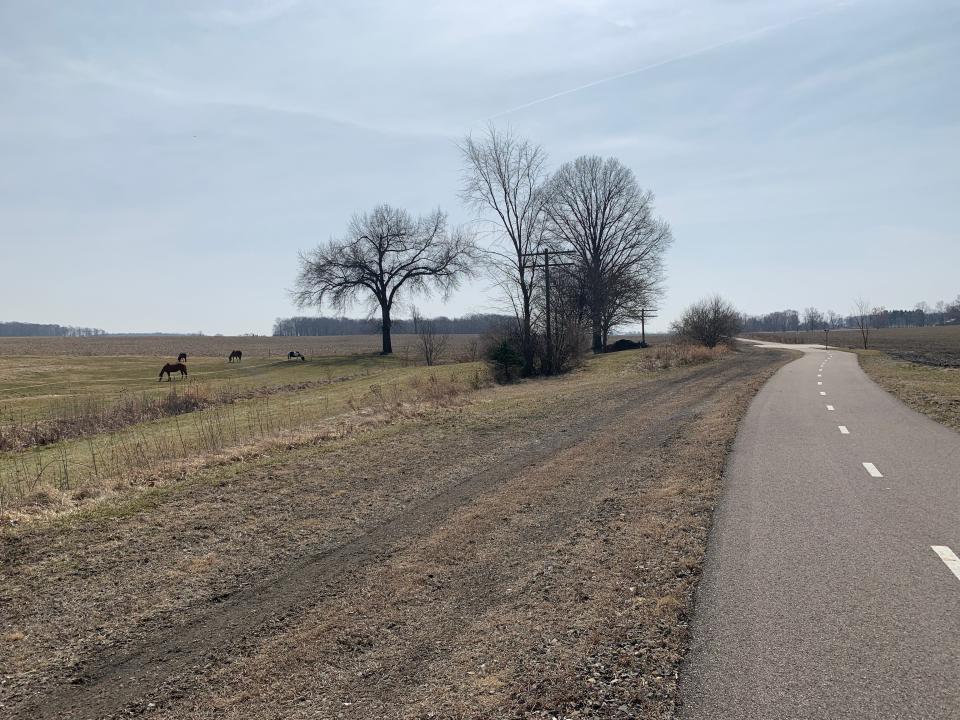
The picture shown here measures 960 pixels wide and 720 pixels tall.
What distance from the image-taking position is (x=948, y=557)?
5.97 m

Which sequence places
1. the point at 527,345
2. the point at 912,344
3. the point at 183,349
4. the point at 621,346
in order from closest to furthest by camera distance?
the point at 527,345 < the point at 621,346 < the point at 912,344 < the point at 183,349

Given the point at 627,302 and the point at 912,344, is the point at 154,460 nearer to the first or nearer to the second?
the point at 627,302

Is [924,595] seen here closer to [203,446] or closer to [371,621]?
[371,621]

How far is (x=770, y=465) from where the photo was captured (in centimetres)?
1055

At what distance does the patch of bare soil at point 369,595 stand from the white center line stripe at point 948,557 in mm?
2064

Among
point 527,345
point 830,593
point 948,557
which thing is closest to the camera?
point 830,593

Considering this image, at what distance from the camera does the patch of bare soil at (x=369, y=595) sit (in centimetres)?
410

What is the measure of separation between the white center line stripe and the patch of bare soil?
2.06 meters

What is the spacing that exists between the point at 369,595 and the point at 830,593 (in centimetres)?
380

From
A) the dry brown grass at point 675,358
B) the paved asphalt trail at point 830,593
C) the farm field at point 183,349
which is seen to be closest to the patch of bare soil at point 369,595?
the paved asphalt trail at point 830,593

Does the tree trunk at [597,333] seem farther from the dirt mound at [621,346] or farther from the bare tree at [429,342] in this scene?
the bare tree at [429,342]

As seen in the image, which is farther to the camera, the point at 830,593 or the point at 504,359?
the point at 504,359

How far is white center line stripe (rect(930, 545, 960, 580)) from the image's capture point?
5655mm

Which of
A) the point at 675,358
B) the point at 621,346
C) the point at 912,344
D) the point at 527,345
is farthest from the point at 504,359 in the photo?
the point at 912,344
